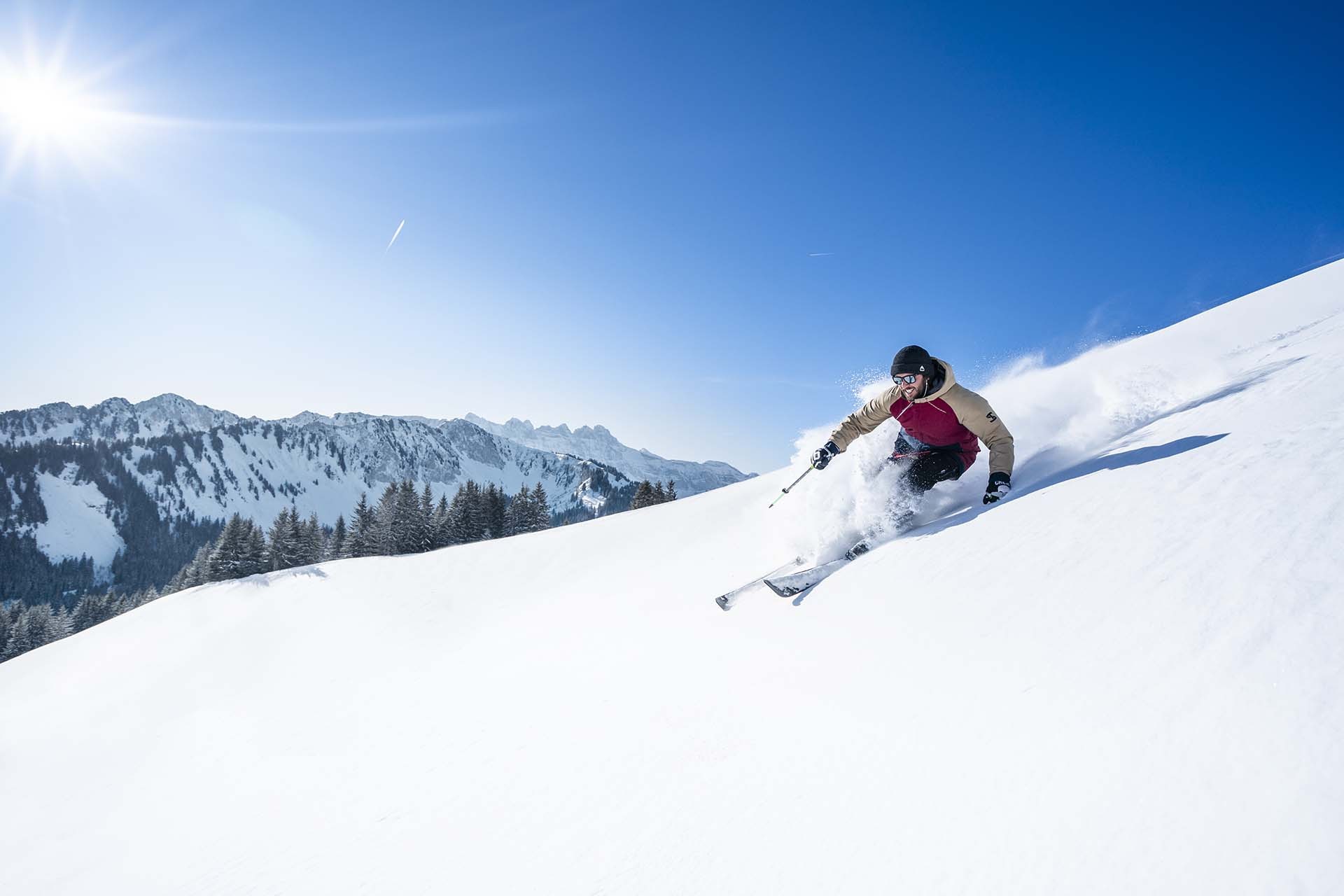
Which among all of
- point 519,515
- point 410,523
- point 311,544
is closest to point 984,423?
point 410,523

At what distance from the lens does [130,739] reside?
938 cm

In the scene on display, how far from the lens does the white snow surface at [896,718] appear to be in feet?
Answer: 6.15

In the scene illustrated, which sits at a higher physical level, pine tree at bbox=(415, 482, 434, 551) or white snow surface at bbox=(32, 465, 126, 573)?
white snow surface at bbox=(32, 465, 126, 573)

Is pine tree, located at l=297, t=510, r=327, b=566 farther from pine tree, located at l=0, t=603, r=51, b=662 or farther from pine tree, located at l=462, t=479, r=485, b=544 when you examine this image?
pine tree, located at l=0, t=603, r=51, b=662

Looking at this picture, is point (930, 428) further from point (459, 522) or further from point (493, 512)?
point (493, 512)

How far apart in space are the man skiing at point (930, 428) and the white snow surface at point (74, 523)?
208928mm

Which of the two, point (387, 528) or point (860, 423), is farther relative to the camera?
point (387, 528)

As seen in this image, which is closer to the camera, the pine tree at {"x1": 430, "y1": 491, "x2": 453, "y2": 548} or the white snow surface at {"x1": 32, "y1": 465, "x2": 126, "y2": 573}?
the pine tree at {"x1": 430, "y1": 491, "x2": 453, "y2": 548}

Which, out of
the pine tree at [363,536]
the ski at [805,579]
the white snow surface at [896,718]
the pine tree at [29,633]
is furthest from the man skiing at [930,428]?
the pine tree at [29,633]

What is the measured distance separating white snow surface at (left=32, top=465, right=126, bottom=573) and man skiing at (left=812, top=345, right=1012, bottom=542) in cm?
20893

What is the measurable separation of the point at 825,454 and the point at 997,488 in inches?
78.9

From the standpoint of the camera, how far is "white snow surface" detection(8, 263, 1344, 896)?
1876 mm

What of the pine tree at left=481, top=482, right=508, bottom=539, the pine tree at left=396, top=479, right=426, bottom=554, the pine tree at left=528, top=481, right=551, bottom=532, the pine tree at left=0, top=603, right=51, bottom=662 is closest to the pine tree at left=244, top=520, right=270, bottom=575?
the pine tree at left=396, top=479, right=426, bottom=554

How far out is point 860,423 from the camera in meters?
6.84
